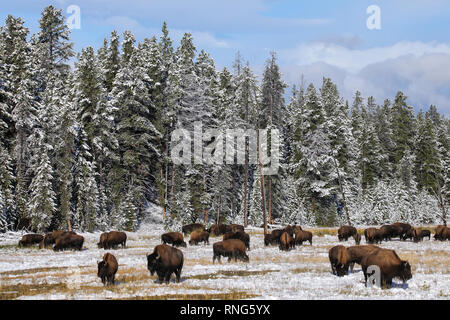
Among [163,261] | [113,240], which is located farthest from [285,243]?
[163,261]

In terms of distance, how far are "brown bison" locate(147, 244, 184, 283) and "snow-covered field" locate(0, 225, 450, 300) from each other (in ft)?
1.61

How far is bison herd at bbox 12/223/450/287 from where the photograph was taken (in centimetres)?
1584

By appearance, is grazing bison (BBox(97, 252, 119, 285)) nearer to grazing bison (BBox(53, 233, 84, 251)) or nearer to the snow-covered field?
the snow-covered field

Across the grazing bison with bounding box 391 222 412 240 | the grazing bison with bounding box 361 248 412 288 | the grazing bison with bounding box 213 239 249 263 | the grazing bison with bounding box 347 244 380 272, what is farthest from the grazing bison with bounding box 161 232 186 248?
the grazing bison with bounding box 391 222 412 240

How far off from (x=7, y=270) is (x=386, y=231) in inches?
1169

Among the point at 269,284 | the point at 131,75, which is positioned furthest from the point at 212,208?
the point at 269,284

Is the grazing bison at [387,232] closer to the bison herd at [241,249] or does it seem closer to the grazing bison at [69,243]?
the bison herd at [241,249]

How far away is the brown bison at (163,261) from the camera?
54.9 ft

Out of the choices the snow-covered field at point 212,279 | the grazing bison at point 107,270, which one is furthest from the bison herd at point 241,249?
the snow-covered field at point 212,279

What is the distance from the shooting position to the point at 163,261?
16.8 metres

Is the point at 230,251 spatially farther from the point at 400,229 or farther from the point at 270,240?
the point at 400,229

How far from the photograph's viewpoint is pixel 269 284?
55.2 feet
